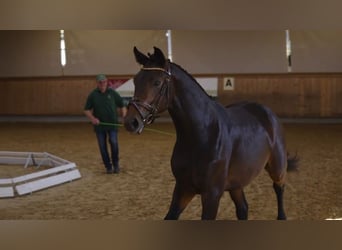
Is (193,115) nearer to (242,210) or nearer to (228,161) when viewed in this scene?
(228,161)

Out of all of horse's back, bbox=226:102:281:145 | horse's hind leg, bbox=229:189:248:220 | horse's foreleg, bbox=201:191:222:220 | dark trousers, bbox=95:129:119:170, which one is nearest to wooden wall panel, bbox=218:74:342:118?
horse's back, bbox=226:102:281:145

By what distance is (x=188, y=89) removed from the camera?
1.69 metres

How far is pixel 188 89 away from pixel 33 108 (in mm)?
6757

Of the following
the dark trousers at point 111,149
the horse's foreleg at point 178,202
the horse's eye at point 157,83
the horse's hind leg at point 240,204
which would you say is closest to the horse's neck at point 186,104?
the horse's eye at point 157,83

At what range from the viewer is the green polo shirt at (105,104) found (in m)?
4.33

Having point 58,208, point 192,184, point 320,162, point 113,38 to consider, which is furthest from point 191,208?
point 113,38

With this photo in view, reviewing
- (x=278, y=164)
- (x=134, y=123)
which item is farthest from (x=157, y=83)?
(x=278, y=164)

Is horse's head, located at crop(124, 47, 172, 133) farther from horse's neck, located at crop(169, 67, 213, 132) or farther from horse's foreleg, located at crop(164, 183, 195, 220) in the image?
horse's foreleg, located at crop(164, 183, 195, 220)

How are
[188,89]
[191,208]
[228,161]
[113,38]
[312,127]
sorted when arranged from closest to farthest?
1. [188,89]
2. [228,161]
3. [191,208]
4. [312,127]
5. [113,38]

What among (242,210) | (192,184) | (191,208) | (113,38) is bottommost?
(191,208)

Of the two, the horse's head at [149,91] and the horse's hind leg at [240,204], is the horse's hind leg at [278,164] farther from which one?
the horse's head at [149,91]

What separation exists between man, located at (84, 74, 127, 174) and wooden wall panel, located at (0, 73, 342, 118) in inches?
65.2

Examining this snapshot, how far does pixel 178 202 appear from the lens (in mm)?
1640
